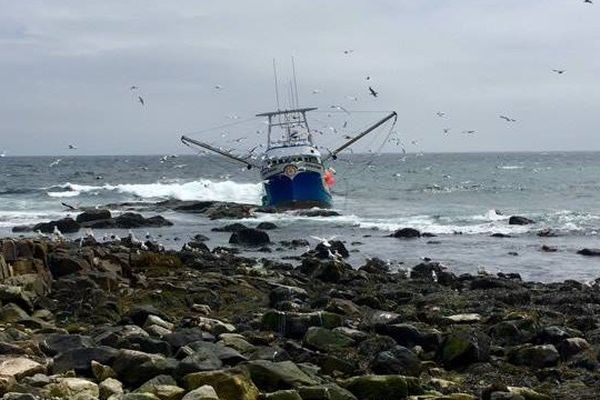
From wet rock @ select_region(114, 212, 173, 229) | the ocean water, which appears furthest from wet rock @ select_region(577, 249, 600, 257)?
wet rock @ select_region(114, 212, 173, 229)

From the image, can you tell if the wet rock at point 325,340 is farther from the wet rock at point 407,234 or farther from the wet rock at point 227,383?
the wet rock at point 407,234

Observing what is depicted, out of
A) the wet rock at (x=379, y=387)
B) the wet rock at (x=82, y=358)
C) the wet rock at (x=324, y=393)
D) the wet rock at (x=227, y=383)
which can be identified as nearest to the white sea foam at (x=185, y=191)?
the wet rock at (x=82, y=358)

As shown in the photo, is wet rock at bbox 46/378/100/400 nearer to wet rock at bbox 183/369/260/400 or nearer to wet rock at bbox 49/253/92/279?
wet rock at bbox 183/369/260/400

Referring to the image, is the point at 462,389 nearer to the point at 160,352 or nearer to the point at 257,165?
the point at 160,352

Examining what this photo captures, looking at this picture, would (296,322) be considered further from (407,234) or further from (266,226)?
(266,226)

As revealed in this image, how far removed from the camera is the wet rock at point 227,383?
9156mm

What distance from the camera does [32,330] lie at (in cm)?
1237

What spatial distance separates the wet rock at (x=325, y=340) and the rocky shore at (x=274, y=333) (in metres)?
0.03

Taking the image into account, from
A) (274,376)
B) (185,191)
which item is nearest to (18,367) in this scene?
(274,376)

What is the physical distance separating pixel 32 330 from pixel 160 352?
8.25ft

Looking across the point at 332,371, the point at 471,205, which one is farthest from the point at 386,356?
the point at 471,205

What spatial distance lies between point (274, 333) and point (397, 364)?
2907mm

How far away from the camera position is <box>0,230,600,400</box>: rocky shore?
980 cm

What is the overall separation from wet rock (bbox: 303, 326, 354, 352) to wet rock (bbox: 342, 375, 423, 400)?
2381mm
